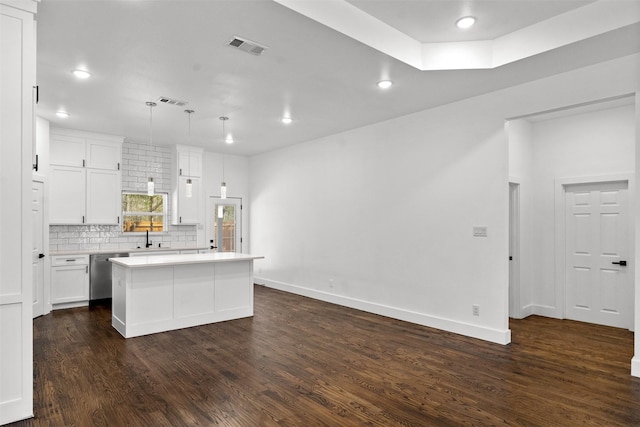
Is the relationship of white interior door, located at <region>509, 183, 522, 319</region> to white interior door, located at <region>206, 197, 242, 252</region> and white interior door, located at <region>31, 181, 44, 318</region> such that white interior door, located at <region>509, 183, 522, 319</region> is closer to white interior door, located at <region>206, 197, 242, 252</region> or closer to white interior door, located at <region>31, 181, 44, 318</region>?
white interior door, located at <region>206, 197, 242, 252</region>

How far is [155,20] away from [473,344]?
4350mm

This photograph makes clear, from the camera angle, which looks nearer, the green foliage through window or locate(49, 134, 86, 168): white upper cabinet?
locate(49, 134, 86, 168): white upper cabinet

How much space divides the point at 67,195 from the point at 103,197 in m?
0.53

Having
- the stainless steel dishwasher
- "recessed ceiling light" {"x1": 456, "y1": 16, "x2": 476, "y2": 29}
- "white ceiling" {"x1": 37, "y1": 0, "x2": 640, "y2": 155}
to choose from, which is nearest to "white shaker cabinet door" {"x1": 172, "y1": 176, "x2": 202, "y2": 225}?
the stainless steel dishwasher

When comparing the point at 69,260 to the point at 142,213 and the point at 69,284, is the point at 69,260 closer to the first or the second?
the point at 69,284

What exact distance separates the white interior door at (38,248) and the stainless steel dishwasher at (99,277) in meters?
0.78

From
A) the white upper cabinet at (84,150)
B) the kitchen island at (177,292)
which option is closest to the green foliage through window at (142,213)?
the white upper cabinet at (84,150)

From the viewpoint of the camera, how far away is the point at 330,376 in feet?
11.3

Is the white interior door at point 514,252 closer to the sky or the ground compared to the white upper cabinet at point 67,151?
closer to the ground

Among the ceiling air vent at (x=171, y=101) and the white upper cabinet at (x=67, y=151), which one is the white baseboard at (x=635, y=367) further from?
the white upper cabinet at (x=67, y=151)

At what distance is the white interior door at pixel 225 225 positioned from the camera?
8297mm

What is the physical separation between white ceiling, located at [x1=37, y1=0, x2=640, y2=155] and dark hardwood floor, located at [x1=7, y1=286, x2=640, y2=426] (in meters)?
2.83

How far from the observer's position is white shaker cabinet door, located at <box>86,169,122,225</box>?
21.5ft

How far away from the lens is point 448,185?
4.91 m
